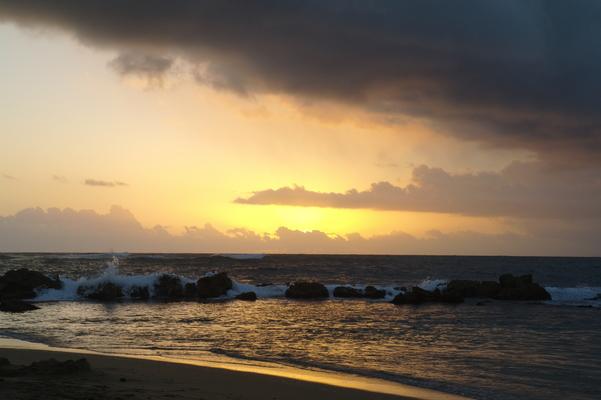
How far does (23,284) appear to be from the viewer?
38.0 metres

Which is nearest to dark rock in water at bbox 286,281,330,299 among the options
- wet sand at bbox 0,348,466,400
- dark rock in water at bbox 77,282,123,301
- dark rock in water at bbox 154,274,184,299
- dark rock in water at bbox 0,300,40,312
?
dark rock in water at bbox 154,274,184,299

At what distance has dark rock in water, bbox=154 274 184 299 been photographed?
41.3 m

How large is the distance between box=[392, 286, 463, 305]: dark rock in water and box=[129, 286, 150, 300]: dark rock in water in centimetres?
1815

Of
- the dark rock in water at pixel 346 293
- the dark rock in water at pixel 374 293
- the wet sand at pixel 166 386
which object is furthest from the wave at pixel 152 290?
the wet sand at pixel 166 386

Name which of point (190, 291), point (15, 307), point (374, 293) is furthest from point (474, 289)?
point (15, 307)

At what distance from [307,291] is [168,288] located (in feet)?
35.6

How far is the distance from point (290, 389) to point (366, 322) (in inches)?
609

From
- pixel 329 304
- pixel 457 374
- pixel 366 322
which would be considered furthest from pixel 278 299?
pixel 457 374

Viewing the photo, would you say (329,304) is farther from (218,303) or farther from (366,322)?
(366,322)

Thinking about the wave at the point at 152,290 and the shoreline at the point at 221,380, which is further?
the wave at the point at 152,290

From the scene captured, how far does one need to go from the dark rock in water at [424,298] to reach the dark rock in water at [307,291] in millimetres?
6247

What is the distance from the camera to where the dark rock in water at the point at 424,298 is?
132ft

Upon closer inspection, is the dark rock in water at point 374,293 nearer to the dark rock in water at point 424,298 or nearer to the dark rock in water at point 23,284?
the dark rock in water at point 424,298

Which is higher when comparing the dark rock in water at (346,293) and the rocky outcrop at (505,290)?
the rocky outcrop at (505,290)
